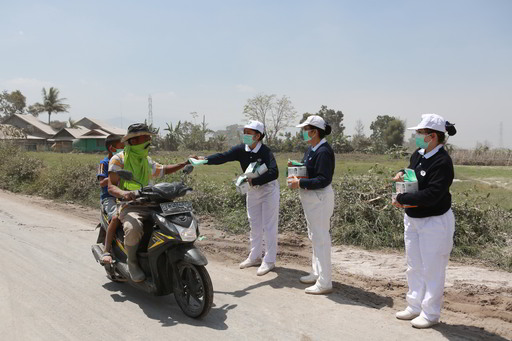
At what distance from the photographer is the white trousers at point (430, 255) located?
4.15 m

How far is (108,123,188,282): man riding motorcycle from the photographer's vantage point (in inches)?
186

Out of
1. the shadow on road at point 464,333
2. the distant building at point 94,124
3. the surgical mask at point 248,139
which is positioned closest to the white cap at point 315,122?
the surgical mask at point 248,139

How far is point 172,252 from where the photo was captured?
4.55 m

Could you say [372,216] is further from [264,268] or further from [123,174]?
[123,174]

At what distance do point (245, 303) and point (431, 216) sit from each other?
7.62 ft

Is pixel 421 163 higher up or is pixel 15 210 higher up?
pixel 421 163

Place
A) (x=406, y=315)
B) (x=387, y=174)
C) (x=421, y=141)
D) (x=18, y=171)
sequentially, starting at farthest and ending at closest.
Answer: (x=18, y=171)
(x=387, y=174)
(x=406, y=315)
(x=421, y=141)

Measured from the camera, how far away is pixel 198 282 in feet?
14.9

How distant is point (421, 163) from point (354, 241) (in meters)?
3.60

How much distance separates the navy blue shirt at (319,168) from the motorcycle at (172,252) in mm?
1467

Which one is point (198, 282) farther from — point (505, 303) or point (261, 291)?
point (505, 303)

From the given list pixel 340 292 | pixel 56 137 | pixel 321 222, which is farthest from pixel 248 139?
pixel 56 137

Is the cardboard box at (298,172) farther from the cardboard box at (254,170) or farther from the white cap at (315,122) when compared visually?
the cardboard box at (254,170)

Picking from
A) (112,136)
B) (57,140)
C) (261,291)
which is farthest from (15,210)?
(57,140)
